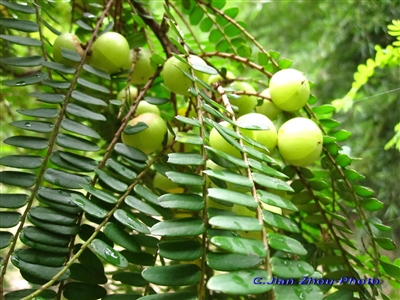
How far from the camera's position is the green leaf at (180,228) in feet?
0.92

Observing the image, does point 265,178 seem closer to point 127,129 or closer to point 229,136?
point 229,136

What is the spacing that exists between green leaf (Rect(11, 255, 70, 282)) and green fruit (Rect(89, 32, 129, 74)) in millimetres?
247

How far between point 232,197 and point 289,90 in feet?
0.63

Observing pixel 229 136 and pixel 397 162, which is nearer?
pixel 229 136

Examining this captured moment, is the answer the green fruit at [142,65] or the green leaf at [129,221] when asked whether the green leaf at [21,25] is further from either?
the green leaf at [129,221]

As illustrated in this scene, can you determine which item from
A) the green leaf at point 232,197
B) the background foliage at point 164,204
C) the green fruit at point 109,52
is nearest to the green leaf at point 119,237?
the background foliage at point 164,204

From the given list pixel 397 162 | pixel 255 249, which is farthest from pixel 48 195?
pixel 397 162

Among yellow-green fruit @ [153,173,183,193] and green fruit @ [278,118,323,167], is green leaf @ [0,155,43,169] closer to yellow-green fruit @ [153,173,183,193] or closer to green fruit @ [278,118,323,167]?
yellow-green fruit @ [153,173,183,193]

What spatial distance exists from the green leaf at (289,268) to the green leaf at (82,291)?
6.4 inches

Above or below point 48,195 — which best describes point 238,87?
above

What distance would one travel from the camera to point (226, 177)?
0.28 meters

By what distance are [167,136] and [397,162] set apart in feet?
1.46

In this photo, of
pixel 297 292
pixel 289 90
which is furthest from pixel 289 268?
pixel 289 90

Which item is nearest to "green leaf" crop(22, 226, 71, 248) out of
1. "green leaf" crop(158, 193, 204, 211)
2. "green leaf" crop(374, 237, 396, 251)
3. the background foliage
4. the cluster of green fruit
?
the background foliage
